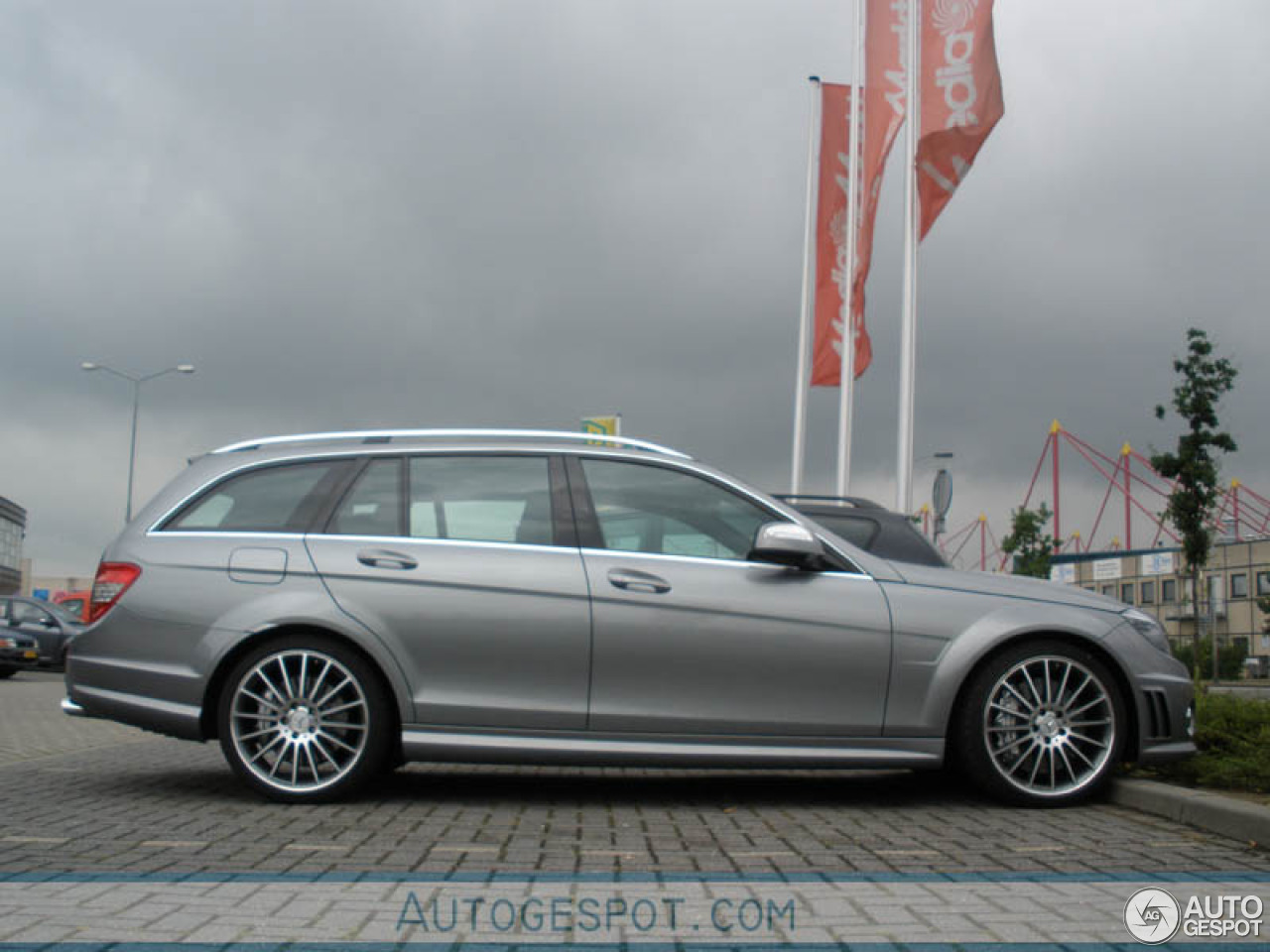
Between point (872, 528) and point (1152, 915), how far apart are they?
12.1 feet

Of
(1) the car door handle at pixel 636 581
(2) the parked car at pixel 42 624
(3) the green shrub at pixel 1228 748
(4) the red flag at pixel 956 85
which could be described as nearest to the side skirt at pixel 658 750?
(1) the car door handle at pixel 636 581

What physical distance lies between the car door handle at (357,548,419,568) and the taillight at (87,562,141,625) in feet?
3.65

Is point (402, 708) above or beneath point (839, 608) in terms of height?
beneath

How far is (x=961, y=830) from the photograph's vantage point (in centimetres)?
570

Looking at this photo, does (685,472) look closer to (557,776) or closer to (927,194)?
(557,776)

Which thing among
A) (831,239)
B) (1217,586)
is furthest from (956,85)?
(1217,586)

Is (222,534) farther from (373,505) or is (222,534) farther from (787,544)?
(787,544)

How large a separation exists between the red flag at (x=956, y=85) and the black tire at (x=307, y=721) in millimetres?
14466

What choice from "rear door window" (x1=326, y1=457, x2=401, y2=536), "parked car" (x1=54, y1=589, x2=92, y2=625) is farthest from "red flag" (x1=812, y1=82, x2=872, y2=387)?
"rear door window" (x1=326, y1=457, x2=401, y2=536)

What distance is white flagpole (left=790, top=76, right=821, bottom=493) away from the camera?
25516 mm

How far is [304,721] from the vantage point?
20.2ft

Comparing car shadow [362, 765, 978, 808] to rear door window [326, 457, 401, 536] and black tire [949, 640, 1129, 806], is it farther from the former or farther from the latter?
rear door window [326, 457, 401, 536]

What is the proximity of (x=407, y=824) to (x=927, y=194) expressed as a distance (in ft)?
52.1

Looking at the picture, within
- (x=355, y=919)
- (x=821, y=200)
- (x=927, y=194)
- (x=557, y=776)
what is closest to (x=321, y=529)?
(x=557, y=776)
